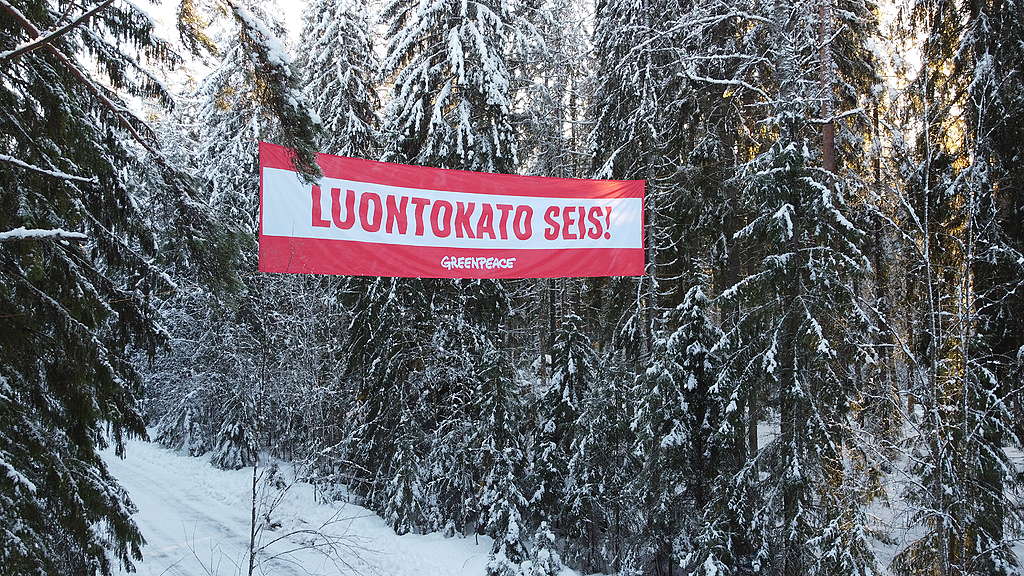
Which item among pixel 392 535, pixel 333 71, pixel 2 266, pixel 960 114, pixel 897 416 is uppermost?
pixel 333 71

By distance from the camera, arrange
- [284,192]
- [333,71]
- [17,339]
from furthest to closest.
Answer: [333,71], [284,192], [17,339]

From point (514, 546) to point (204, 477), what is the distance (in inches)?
352

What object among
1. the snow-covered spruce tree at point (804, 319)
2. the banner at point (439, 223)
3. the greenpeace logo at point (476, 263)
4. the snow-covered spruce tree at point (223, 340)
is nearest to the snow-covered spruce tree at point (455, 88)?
the banner at point (439, 223)

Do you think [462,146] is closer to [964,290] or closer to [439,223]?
[439,223]

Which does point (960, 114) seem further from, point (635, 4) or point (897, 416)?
point (635, 4)

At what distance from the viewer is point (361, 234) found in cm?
636

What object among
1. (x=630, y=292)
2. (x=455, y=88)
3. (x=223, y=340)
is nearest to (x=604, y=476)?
(x=630, y=292)

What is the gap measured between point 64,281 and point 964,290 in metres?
8.45

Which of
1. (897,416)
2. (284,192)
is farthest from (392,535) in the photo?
(897,416)

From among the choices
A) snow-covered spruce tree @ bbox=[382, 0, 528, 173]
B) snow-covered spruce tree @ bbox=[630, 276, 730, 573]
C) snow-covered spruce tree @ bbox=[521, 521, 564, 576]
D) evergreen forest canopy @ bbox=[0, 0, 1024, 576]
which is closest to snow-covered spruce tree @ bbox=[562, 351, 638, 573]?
evergreen forest canopy @ bbox=[0, 0, 1024, 576]

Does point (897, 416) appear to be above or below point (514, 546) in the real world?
above

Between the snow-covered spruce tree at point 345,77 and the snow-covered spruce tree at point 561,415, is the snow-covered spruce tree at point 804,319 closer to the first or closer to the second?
the snow-covered spruce tree at point 561,415

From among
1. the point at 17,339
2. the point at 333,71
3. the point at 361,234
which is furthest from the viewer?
the point at 333,71

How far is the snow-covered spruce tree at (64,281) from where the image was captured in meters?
3.00
